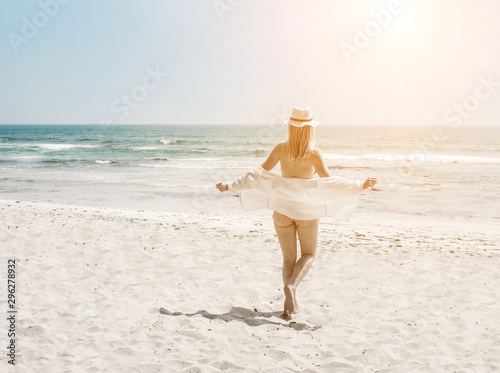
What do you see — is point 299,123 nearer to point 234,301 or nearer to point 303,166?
point 303,166

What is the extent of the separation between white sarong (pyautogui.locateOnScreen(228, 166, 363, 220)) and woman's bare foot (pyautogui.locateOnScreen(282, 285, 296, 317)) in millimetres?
655

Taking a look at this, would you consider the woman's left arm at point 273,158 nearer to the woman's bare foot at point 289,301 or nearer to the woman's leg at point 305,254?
the woman's leg at point 305,254

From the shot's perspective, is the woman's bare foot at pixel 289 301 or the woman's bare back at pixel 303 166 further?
the woman's bare foot at pixel 289 301

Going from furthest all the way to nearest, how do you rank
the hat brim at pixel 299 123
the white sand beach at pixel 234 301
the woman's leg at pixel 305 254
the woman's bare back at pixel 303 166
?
the woman's leg at pixel 305 254 < the woman's bare back at pixel 303 166 < the hat brim at pixel 299 123 < the white sand beach at pixel 234 301

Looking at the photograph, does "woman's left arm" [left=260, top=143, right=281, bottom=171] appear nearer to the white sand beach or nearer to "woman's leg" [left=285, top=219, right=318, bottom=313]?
"woman's leg" [left=285, top=219, right=318, bottom=313]

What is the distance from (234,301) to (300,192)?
4.80 ft

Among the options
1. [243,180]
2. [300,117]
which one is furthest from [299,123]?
[243,180]

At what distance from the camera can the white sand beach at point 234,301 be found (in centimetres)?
355

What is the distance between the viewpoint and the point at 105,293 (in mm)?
4871

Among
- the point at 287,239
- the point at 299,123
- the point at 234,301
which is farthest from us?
the point at 234,301

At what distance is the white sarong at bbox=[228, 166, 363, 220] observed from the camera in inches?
164

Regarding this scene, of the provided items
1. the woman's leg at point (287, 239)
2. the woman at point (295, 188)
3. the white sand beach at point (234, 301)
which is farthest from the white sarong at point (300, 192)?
the white sand beach at point (234, 301)

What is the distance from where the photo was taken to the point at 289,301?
14.3ft

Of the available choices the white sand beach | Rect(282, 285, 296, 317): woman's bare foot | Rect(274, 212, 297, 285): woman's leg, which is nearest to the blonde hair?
Rect(274, 212, 297, 285): woman's leg
